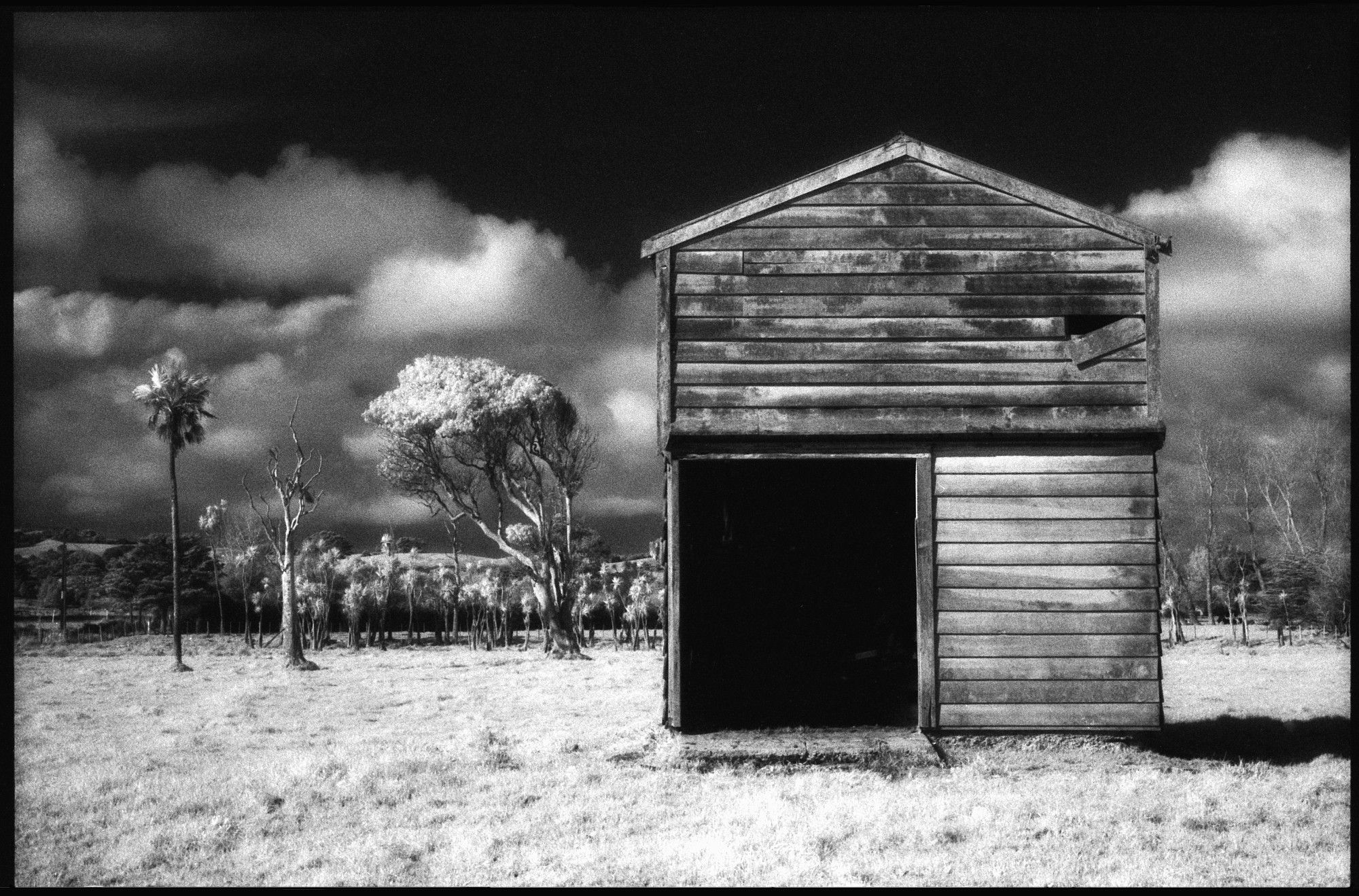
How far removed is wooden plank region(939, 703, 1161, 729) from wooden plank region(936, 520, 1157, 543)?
1518 millimetres

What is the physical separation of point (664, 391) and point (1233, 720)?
901 centimetres

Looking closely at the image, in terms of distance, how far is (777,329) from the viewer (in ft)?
31.7

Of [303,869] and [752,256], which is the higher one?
[752,256]

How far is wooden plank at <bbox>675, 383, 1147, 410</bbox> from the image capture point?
9.48 metres

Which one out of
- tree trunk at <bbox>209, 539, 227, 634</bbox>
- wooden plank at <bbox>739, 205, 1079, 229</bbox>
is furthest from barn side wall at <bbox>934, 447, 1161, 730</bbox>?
tree trunk at <bbox>209, 539, 227, 634</bbox>

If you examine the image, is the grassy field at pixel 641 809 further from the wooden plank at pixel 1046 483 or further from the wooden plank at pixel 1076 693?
the wooden plank at pixel 1046 483

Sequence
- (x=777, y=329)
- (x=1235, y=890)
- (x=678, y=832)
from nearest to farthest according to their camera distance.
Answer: (x=1235, y=890) < (x=678, y=832) < (x=777, y=329)

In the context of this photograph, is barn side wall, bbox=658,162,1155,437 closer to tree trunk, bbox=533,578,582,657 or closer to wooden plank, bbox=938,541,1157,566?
wooden plank, bbox=938,541,1157,566

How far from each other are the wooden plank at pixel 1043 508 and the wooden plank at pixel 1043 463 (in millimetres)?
270

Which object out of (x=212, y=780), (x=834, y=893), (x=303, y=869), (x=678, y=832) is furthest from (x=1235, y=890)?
(x=212, y=780)

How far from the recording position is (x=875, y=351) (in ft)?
31.5

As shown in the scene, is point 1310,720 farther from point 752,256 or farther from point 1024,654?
point 752,256

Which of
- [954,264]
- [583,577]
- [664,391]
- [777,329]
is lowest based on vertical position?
[583,577]

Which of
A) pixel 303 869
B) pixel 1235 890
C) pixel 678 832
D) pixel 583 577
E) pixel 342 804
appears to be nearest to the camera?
pixel 1235 890
